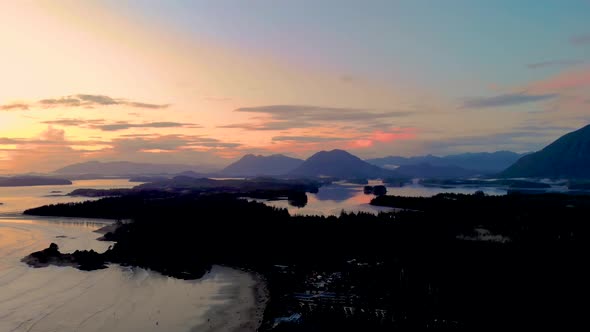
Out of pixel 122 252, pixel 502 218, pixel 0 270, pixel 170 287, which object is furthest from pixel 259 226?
pixel 502 218

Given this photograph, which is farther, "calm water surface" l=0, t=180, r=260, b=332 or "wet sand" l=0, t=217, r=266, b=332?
"calm water surface" l=0, t=180, r=260, b=332

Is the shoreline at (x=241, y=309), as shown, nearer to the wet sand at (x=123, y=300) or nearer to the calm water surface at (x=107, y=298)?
the wet sand at (x=123, y=300)

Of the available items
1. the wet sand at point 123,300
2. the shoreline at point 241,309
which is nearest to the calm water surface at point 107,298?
the wet sand at point 123,300

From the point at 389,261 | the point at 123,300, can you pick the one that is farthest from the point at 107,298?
the point at 389,261

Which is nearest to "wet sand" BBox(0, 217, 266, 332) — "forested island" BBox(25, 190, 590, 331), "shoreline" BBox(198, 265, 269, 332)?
"shoreline" BBox(198, 265, 269, 332)

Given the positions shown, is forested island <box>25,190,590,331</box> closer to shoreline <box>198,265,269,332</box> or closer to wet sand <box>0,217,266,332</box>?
shoreline <box>198,265,269,332</box>

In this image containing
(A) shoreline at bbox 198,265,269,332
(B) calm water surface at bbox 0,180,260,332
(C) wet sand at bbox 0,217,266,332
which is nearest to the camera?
(A) shoreline at bbox 198,265,269,332
